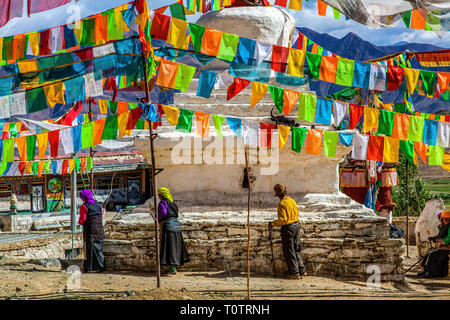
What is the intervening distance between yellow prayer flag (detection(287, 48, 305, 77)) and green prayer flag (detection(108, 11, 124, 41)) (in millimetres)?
2507

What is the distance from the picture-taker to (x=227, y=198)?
8.48 meters

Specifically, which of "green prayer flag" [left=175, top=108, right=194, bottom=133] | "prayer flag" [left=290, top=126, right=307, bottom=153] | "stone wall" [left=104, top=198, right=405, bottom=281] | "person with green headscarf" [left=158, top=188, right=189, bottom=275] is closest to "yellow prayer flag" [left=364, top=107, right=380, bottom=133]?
"prayer flag" [left=290, top=126, right=307, bottom=153]

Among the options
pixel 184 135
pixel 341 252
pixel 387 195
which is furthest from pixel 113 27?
pixel 387 195

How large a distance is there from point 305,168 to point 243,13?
3.33 m

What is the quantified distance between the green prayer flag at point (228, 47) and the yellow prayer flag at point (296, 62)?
33.9 inches

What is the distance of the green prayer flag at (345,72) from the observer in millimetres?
7523

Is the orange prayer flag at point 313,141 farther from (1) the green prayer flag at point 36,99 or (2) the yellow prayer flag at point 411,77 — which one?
(1) the green prayer flag at point 36,99

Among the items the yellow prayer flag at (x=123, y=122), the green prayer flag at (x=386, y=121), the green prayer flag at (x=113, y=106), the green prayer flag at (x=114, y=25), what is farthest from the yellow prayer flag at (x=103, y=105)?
the green prayer flag at (x=386, y=121)

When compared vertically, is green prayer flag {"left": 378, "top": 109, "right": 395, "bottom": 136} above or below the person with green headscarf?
above

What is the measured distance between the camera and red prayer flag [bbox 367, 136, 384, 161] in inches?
308

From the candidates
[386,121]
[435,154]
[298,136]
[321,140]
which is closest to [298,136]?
[298,136]

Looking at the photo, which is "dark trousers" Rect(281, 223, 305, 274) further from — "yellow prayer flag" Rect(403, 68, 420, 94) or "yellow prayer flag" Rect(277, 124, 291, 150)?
"yellow prayer flag" Rect(403, 68, 420, 94)

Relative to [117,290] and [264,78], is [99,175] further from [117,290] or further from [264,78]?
[117,290]

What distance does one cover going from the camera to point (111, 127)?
6.84 metres
